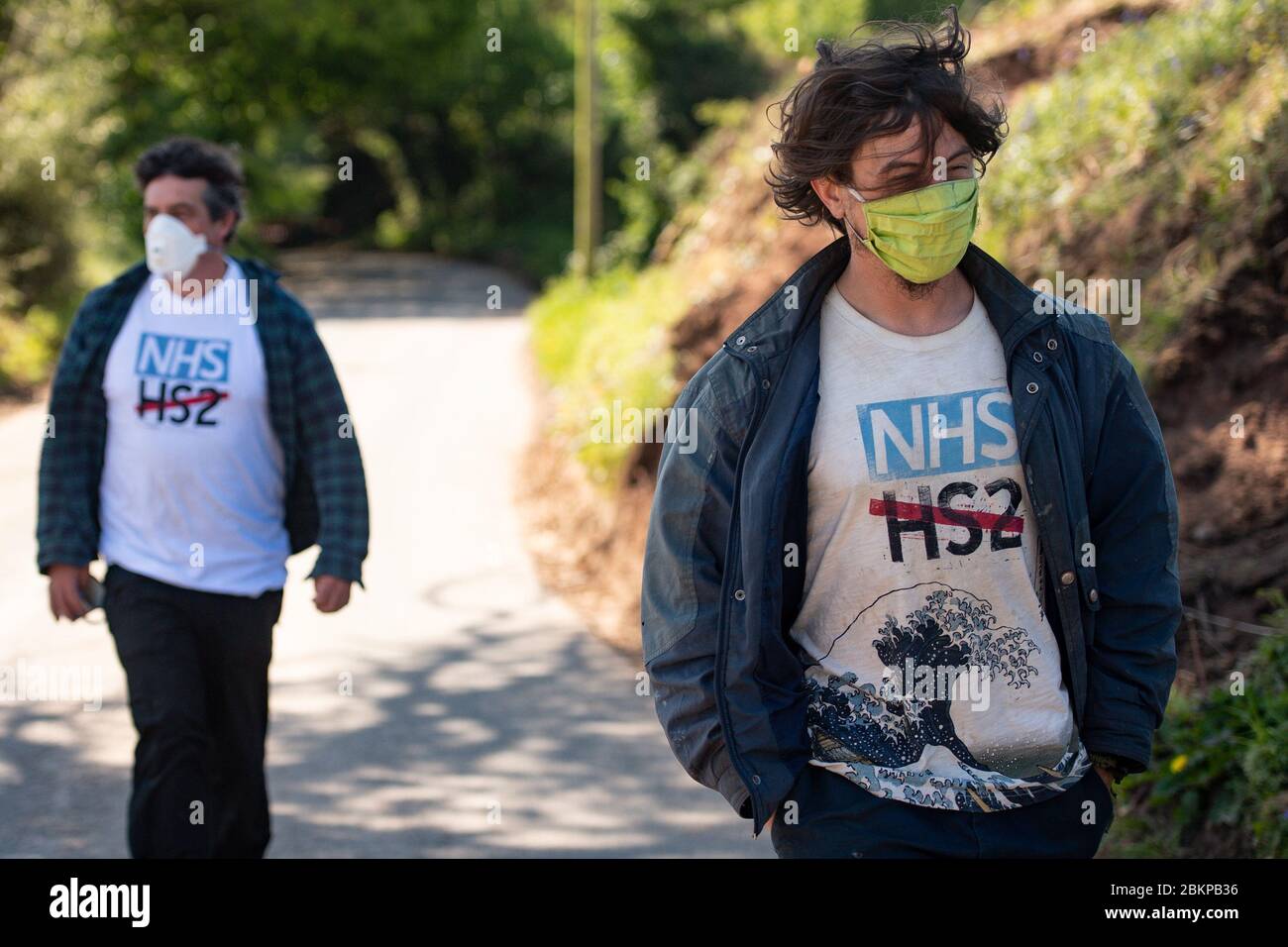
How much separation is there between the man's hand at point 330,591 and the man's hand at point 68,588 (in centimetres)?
65

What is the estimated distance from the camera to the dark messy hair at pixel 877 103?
8.58 ft

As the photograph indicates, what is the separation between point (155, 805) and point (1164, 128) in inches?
223

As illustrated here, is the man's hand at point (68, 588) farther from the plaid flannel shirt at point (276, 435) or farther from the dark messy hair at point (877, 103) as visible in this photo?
the dark messy hair at point (877, 103)

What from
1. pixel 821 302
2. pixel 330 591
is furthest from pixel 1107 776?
pixel 330 591

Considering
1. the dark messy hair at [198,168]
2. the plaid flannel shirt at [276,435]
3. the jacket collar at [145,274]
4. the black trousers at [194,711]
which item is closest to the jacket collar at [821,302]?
the plaid flannel shirt at [276,435]

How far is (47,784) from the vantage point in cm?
579

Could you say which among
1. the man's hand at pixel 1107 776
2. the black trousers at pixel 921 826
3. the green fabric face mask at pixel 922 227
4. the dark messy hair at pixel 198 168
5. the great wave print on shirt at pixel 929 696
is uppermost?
the dark messy hair at pixel 198 168

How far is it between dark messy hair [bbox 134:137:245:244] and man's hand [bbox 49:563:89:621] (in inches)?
43.5

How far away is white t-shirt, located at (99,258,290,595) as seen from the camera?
4266mm

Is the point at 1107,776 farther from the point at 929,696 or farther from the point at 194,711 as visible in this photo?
the point at 194,711

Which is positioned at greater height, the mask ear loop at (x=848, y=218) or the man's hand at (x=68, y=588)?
the mask ear loop at (x=848, y=218)
